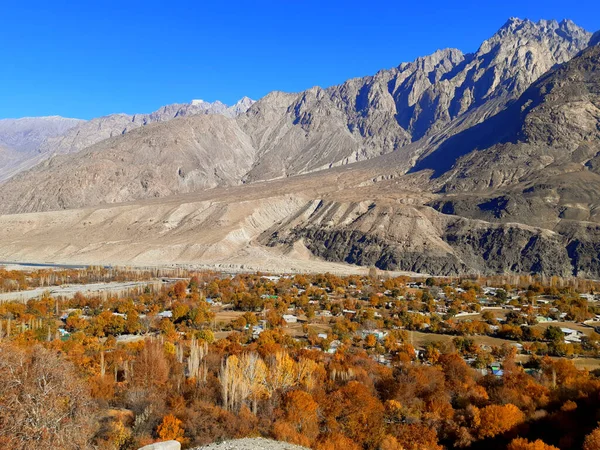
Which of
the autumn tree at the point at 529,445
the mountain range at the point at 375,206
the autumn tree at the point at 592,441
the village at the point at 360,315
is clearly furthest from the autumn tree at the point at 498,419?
the mountain range at the point at 375,206

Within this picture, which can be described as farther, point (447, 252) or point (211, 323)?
point (447, 252)

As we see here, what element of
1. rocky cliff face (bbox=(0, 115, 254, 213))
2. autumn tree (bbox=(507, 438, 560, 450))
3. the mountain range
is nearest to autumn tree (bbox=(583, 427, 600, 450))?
autumn tree (bbox=(507, 438, 560, 450))

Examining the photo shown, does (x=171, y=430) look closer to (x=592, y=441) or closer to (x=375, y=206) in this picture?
(x=592, y=441)

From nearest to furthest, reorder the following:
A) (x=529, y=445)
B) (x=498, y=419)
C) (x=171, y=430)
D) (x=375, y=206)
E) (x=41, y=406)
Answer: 1. (x=41, y=406)
2. (x=529, y=445)
3. (x=171, y=430)
4. (x=498, y=419)
5. (x=375, y=206)

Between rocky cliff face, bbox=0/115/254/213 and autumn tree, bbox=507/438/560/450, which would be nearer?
autumn tree, bbox=507/438/560/450

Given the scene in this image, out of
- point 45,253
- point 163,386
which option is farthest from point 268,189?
point 163,386

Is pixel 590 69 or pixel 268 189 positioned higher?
pixel 590 69

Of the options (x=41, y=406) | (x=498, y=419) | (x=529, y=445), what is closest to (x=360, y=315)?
(x=498, y=419)

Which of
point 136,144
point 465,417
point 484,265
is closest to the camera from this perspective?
point 465,417

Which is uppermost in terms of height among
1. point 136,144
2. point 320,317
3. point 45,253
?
point 136,144

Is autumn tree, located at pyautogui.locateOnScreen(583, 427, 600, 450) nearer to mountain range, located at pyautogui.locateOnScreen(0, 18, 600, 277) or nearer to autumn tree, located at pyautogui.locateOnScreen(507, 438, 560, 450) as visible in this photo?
autumn tree, located at pyautogui.locateOnScreen(507, 438, 560, 450)

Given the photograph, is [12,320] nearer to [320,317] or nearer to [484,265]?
[320,317]
